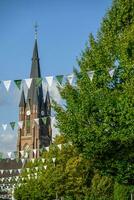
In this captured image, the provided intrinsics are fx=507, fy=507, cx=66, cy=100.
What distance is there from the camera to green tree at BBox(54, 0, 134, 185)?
2797 cm

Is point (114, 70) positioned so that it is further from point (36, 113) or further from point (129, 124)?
point (36, 113)

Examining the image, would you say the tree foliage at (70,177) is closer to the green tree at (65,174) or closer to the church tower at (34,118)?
the green tree at (65,174)

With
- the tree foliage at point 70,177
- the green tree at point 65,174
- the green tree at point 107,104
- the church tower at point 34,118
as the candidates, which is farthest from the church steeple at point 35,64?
the green tree at point 107,104

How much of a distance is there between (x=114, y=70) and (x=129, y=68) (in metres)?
1.30

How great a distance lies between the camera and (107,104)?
28.0m

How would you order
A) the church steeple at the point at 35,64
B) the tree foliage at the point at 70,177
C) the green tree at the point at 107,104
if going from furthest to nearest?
1. the church steeple at the point at 35,64
2. the tree foliage at the point at 70,177
3. the green tree at the point at 107,104

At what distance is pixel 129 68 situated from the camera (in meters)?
28.7

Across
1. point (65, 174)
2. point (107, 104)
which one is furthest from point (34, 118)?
point (107, 104)

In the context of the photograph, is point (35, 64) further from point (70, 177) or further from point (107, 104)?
point (107, 104)

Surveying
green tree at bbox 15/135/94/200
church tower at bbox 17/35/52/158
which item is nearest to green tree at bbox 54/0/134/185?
green tree at bbox 15/135/94/200

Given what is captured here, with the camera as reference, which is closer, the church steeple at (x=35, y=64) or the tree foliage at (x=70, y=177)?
the tree foliage at (x=70, y=177)

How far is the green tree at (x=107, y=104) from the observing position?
28.0 m

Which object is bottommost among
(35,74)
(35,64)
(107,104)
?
(107,104)

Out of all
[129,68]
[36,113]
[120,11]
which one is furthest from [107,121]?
[36,113]
